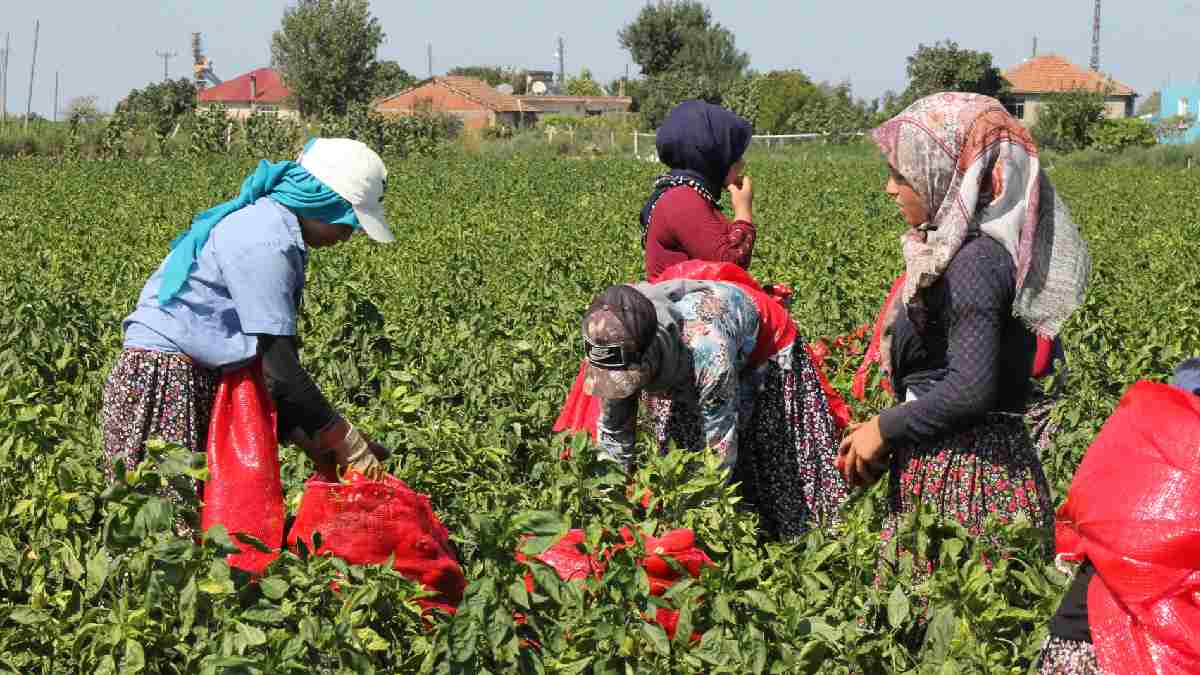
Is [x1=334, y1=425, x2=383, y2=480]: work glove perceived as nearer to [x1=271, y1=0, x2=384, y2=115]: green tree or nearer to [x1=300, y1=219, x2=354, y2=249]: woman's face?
[x1=300, y1=219, x2=354, y2=249]: woman's face

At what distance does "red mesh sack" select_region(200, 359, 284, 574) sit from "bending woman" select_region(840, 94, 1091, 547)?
4.41ft

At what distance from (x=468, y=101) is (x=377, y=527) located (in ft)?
270

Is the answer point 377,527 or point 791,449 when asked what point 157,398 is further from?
point 791,449


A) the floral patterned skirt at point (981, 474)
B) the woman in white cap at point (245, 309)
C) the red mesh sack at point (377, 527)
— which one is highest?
the woman in white cap at point (245, 309)

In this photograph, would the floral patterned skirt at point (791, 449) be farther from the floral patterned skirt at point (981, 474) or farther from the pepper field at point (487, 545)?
the floral patterned skirt at point (981, 474)

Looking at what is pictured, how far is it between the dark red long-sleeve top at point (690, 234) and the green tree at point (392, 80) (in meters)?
81.0

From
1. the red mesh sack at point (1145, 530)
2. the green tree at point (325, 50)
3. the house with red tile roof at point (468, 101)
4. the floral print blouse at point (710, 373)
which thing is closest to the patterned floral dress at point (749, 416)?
the floral print blouse at point (710, 373)

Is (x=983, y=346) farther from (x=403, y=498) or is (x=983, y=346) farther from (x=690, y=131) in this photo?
(x=690, y=131)

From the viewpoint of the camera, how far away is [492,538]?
99.9 inches

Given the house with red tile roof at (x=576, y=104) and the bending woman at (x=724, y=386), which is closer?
the bending woman at (x=724, y=386)

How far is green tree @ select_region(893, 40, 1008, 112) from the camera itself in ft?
206

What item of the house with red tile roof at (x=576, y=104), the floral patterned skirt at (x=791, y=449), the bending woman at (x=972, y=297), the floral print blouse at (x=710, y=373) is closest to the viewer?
the bending woman at (x=972, y=297)

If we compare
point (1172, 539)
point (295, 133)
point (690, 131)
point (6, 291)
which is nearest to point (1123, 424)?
point (1172, 539)

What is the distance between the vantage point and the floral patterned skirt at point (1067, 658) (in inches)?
96.0
